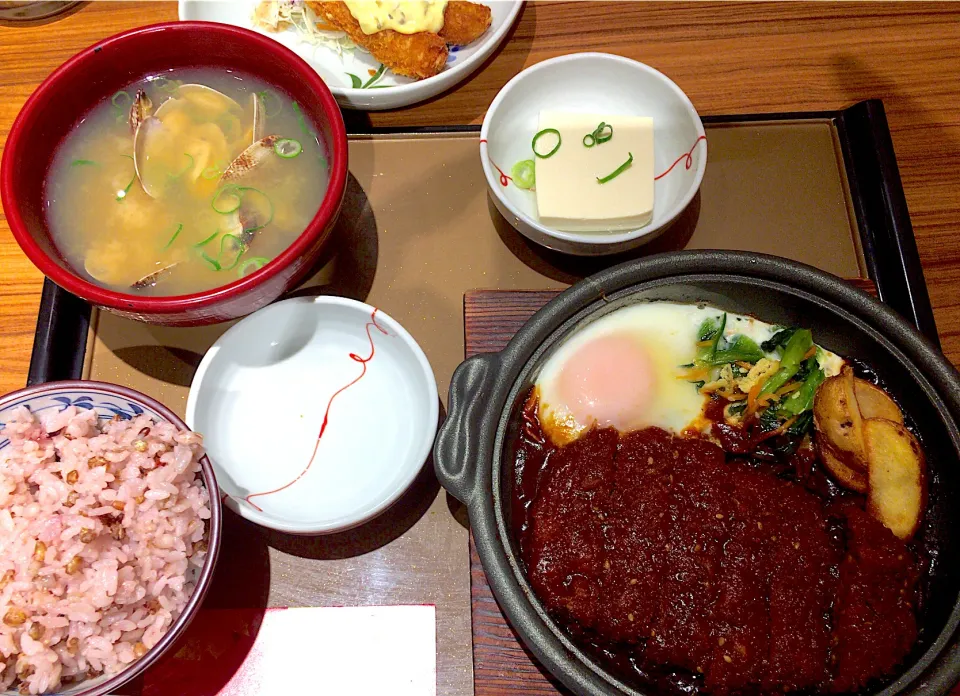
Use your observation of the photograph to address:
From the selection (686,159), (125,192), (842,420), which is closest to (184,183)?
(125,192)

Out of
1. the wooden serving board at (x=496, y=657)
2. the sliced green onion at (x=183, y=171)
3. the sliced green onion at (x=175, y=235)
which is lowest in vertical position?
the wooden serving board at (x=496, y=657)

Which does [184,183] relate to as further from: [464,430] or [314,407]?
[464,430]

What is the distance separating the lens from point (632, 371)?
1.56 metres

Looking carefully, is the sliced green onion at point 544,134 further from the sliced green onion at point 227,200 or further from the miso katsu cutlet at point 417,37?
the sliced green onion at point 227,200

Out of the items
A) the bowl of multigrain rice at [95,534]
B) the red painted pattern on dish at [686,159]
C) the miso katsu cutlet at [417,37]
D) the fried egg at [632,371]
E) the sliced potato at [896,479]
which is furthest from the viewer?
the miso katsu cutlet at [417,37]

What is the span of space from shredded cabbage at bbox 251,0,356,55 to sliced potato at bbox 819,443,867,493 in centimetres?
182

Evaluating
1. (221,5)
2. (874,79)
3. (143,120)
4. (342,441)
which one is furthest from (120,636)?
(874,79)

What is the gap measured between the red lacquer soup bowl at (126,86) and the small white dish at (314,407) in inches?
6.6

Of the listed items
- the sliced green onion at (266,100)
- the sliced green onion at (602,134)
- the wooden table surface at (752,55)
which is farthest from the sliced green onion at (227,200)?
the sliced green onion at (602,134)

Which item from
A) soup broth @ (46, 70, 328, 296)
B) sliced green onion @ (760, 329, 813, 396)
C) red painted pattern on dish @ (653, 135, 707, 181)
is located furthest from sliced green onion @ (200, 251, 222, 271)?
sliced green onion @ (760, 329, 813, 396)

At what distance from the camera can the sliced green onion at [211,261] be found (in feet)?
5.40

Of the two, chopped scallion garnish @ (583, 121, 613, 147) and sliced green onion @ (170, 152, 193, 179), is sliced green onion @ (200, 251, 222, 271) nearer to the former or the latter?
sliced green onion @ (170, 152, 193, 179)

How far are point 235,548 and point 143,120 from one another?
1135 mm

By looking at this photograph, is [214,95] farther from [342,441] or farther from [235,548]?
[235,548]
